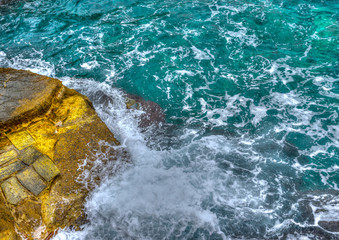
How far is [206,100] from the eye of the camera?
10094 mm

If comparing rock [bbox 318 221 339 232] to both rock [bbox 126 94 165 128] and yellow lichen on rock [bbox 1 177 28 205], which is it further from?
yellow lichen on rock [bbox 1 177 28 205]

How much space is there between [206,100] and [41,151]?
264 inches

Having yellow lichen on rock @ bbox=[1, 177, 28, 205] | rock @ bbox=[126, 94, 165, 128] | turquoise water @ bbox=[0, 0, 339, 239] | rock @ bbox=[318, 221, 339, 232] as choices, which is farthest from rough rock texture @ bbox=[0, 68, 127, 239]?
rock @ bbox=[318, 221, 339, 232]

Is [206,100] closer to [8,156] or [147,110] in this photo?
[147,110]

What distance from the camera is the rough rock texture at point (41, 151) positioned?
6051 millimetres

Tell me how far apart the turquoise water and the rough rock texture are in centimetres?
67

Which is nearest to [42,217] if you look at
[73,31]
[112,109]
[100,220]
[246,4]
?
[100,220]

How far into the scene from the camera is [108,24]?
46.3 feet

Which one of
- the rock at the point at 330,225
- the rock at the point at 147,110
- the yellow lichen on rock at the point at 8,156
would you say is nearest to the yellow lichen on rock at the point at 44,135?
the yellow lichen on rock at the point at 8,156

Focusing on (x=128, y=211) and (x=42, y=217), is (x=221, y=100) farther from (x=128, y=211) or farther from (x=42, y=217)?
(x=42, y=217)

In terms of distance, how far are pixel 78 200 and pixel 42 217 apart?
973mm

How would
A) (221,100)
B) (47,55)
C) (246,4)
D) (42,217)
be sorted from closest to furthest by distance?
(42,217)
(221,100)
(47,55)
(246,4)

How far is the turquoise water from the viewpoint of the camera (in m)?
6.71

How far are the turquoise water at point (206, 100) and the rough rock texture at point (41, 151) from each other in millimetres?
666
